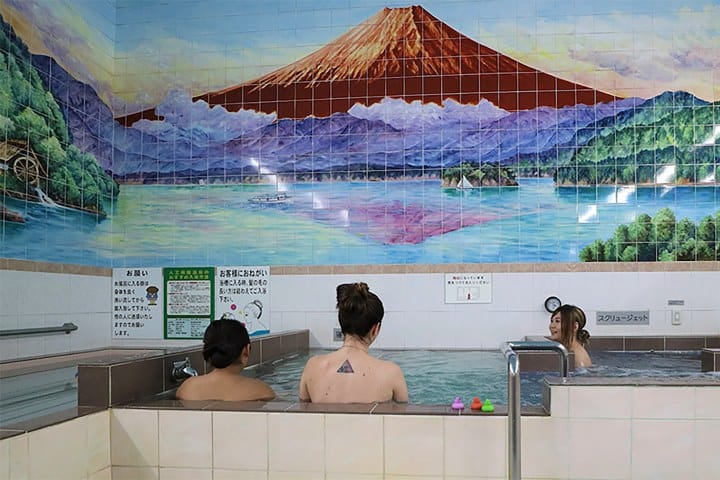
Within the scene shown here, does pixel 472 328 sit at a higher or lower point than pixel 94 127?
lower

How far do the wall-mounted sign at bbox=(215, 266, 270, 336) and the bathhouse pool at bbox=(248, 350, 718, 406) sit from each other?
0.55 meters

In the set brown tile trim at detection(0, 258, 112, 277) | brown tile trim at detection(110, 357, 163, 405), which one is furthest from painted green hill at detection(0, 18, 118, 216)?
brown tile trim at detection(110, 357, 163, 405)

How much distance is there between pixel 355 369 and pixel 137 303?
393cm

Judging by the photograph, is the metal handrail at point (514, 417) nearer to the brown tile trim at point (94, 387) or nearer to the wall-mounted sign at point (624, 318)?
the brown tile trim at point (94, 387)

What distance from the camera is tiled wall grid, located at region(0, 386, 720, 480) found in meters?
2.63

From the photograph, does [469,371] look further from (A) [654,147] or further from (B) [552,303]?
(A) [654,147]

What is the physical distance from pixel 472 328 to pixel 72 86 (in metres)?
3.55

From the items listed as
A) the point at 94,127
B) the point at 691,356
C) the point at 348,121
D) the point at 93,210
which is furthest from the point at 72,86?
the point at 691,356

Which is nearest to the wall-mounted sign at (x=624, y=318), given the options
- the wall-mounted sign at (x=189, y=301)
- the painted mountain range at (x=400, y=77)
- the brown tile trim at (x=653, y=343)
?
the brown tile trim at (x=653, y=343)

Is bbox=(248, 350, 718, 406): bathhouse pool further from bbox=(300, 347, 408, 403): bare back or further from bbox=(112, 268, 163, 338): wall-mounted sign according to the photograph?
bbox=(112, 268, 163, 338): wall-mounted sign

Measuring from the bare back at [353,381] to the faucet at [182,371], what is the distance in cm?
57

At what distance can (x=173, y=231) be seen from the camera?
659cm

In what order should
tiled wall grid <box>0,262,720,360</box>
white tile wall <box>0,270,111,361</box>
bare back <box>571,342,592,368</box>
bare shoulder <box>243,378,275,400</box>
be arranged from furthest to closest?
tiled wall grid <box>0,262,720,360</box>
white tile wall <box>0,270,111,361</box>
bare back <box>571,342,592,368</box>
bare shoulder <box>243,378,275,400</box>

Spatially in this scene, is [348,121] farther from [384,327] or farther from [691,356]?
[691,356]
